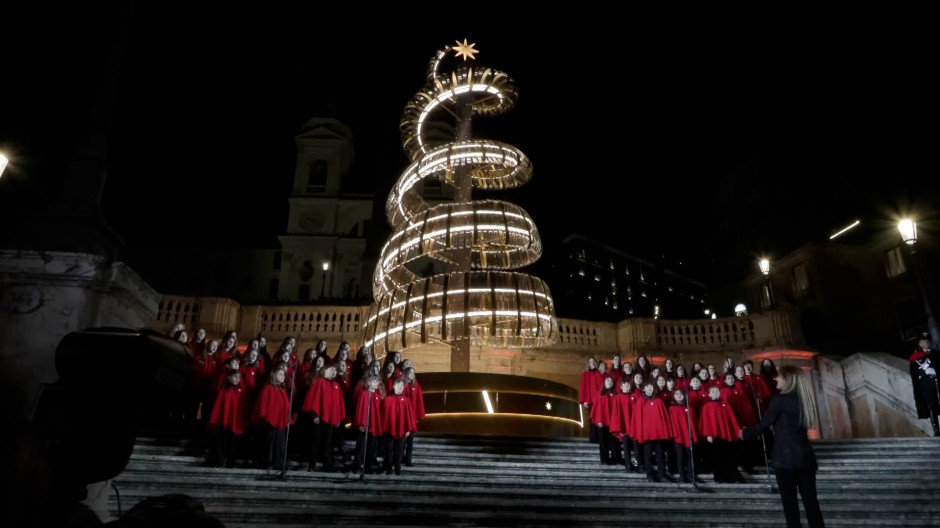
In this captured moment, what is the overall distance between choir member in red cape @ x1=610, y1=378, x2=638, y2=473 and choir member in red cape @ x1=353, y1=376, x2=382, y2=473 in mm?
4307

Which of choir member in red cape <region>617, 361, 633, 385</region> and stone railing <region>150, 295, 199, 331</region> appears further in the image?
stone railing <region>150, 295, 199, 331</region>

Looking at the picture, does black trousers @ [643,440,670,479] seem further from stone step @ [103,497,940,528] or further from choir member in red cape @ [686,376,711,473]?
stone step @ [103,497,940,528]

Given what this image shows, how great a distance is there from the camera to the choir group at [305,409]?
8.77 m

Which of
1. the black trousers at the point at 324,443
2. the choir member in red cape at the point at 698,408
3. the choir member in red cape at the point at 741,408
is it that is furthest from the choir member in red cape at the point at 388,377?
the choir member in red cape at the point at 741,408

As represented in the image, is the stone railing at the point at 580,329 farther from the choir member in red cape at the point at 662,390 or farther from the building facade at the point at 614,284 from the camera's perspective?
the building facade at the point at 614,284

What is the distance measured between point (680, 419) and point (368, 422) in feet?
17.6

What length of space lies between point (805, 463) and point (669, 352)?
613 inches

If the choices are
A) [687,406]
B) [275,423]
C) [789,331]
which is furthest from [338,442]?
[789,331]

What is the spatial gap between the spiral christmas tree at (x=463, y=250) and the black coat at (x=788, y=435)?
795 cm

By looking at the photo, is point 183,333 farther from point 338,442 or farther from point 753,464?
point 753,464

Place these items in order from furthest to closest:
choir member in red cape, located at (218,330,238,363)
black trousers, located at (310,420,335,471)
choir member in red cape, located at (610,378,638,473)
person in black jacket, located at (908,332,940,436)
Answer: person in black jacket, located at (908,332,940,436), choir member in red cape, located at (218,330,238,363), choir member in red cape, located at (610,378,638,473), black trousers, located at (310,420,335,471)

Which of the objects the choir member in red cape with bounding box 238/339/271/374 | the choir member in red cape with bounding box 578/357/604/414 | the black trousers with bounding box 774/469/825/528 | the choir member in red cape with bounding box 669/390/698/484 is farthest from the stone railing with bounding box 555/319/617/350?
the black trousers with bounding box 774/469/825/528

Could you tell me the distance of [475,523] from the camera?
7105mm

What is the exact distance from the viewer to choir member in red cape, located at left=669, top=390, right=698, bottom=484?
9586 millimetres
